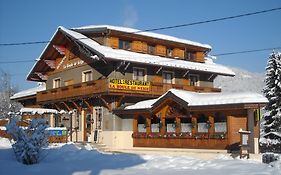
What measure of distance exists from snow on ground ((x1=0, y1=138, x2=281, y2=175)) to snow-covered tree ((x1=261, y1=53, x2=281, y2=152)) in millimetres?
11026

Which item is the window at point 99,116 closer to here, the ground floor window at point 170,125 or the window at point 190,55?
the ground floor window at point 170,125

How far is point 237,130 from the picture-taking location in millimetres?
21984

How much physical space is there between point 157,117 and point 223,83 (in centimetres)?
12963

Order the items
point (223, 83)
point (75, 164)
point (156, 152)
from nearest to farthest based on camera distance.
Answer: point (75, 164)
point (156, 152)
point (223, 83)

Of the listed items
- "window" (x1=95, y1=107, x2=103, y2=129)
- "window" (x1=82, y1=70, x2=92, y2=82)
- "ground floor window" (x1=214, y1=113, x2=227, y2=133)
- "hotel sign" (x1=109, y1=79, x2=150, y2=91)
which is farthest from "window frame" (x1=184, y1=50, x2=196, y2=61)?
"ground floor window" (x1=214, y1=113, x2=227, y2=133)

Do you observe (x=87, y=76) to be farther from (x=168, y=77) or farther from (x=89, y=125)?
(x=168, y=77)

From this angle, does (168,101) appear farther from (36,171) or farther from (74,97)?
(36,171)

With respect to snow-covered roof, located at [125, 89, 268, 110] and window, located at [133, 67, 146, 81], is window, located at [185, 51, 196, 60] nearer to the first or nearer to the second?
window, located at [133, 67, 146, 81]

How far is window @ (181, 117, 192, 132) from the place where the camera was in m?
24.4

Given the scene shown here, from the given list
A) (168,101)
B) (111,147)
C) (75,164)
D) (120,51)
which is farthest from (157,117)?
(75,164)

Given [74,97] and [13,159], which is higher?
[74,97]

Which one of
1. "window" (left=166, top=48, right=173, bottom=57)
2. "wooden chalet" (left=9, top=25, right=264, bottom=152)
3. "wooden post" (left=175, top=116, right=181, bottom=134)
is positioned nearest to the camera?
"wooden post" (left=175, top=116, right=181, bottom=134)

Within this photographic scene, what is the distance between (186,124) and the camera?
24547mm

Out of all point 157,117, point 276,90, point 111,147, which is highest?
point 276,90
